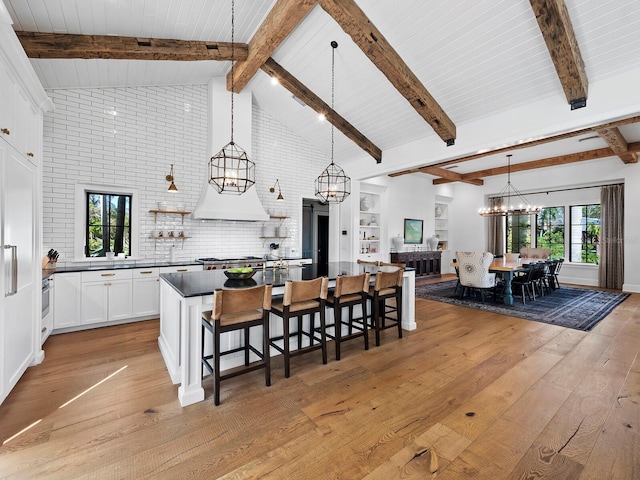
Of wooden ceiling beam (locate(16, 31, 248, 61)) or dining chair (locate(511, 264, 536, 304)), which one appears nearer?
wooden ceiling beam (locate(16, 31, 248, 61))

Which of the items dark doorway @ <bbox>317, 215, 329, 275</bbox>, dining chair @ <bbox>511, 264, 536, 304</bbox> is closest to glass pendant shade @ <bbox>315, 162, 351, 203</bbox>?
dark doorway @ <bbox>317, 215, 329, 275</bbox>

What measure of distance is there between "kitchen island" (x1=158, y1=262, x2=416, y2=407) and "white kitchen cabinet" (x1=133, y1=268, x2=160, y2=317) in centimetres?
125

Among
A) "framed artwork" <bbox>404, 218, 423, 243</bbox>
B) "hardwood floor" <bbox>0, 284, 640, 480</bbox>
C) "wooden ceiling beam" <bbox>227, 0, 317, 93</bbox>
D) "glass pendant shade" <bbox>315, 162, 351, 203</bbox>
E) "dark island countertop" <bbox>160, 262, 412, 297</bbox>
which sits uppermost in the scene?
"wooden ceiling beam" <bbox>227, 0, 317, 93</bbox>

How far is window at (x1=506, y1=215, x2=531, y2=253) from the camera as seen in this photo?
920 centimetres

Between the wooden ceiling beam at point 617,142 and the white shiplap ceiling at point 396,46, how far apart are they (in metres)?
2.18

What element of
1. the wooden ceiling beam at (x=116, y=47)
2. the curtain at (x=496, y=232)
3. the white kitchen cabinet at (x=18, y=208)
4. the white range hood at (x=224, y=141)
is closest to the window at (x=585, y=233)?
the curtain at (x=496, y=232)

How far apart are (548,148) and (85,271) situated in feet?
29.8

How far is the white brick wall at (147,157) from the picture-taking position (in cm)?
443

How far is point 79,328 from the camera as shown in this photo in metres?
4.09

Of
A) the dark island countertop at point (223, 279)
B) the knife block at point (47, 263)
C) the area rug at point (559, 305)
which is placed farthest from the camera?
the area rug at point (559, 305)

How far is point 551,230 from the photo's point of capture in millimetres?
8695

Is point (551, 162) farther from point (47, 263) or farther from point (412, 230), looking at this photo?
point (47, 263)

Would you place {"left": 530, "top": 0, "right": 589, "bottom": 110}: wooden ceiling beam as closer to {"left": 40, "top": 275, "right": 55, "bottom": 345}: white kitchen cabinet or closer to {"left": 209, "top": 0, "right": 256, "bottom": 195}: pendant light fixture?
{"left": 209, "top": 0, "right": 256, "bottom": 195}: pendant light fixture

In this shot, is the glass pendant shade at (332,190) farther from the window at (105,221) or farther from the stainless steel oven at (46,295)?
the stainless steel oven at (46,295)
